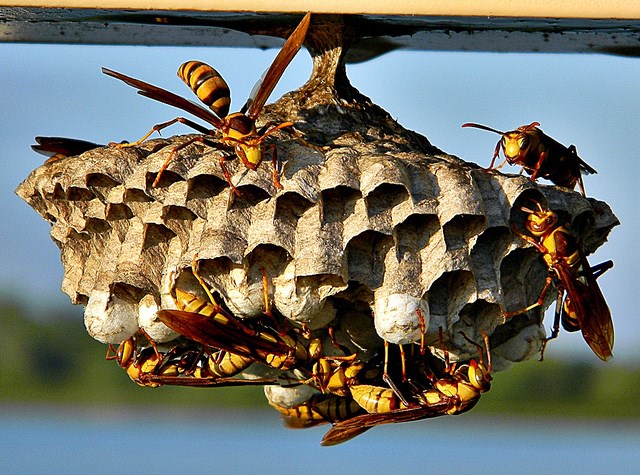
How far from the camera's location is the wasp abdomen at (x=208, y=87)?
2.79m

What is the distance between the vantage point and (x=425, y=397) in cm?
286

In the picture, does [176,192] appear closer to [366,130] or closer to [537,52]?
[366,130]

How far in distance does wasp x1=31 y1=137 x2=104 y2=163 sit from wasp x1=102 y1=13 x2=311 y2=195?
0.99ft

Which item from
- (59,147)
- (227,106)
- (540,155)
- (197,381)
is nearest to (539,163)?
(540,155)

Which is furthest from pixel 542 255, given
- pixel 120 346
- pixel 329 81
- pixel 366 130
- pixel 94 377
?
pixel 94 377

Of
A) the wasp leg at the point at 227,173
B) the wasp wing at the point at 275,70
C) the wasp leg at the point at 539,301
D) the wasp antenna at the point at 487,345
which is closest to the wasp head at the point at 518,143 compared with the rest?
the wasp leg at the point at 539,301

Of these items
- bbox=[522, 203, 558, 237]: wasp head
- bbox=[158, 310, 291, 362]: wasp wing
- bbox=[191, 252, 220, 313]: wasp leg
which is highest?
bbox=[522, 203, 558, 237]: wasp head

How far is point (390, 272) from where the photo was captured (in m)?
2.57

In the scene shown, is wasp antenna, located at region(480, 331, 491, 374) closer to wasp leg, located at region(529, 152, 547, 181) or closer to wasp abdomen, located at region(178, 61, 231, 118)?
wasp leg, located at region(529, 152, 547, 181)

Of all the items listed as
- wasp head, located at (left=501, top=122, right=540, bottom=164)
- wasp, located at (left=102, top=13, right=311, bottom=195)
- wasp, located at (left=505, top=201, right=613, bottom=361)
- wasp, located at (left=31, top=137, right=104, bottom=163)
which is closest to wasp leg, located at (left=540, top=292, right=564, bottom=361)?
wasp, located at (left=505, top=201, right=613, bottom=361)

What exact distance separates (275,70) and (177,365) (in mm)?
798

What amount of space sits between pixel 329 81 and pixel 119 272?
0.87 m

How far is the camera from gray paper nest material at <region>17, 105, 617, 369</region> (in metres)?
2.53

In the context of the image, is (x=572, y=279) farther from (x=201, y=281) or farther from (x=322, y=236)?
(x=201, y=281)
